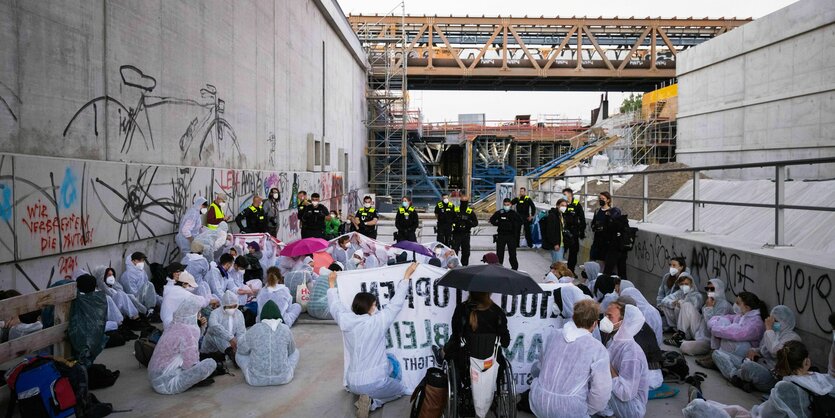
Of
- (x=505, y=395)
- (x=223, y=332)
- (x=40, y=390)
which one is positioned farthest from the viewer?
(x=223, y=332)

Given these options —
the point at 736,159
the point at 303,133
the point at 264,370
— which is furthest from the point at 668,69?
the point at 264,370

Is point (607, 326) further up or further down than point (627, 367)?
further up

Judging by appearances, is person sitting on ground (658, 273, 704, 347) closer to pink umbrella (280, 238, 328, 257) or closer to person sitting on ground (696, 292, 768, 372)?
person sitting on ground (696, 292, 768, 372)

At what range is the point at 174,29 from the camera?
11922 mm

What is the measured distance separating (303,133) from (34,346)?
17.2 metres

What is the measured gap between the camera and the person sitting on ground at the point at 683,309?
8211mm

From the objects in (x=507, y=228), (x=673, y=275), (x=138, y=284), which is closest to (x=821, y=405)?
(x=673, y=275)

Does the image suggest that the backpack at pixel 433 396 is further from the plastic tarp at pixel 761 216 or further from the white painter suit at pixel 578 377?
the plastic tarp at pixel 761 216

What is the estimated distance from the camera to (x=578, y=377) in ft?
16.8

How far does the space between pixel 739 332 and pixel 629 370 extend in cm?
222

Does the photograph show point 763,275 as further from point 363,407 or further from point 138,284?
point 138,284

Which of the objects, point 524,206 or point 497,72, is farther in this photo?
point 497,72

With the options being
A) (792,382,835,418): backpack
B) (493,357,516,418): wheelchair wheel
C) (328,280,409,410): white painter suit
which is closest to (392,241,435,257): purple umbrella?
(328,280,409,410): white painter suit

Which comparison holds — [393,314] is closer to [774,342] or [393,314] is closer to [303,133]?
[774,342]
